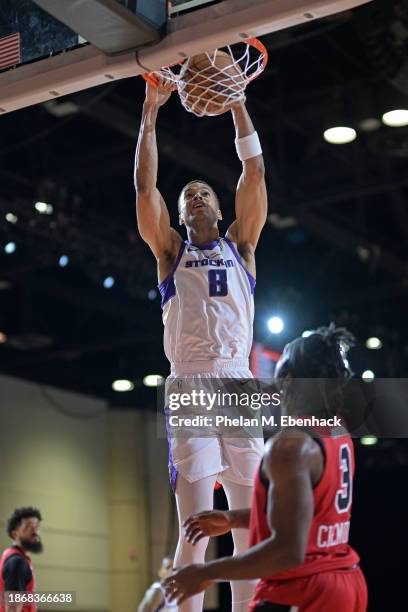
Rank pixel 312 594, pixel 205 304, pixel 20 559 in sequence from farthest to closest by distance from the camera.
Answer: pixel 20 559 → pixel 205 304 → pixel 312 594

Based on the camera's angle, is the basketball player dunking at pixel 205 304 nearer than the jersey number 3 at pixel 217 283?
Yes

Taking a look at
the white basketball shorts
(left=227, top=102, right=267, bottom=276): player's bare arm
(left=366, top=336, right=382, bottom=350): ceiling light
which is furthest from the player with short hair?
(left=366, top=336, right=382, bottom=350): ceiling light

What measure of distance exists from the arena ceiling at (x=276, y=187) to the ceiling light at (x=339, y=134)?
105mm

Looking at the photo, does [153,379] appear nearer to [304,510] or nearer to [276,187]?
[276,187]

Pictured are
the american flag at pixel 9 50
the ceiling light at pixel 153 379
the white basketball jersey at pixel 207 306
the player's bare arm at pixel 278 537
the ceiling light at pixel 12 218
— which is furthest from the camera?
the ceiling light at pixel 153 379

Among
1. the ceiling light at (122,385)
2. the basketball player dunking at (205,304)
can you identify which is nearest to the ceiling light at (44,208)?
the basketball player dunking at (205,304)

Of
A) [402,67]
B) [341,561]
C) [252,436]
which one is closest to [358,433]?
[402,67]

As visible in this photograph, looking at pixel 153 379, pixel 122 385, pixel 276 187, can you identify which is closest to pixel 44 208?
pixel 276 187

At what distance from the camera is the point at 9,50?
516cm

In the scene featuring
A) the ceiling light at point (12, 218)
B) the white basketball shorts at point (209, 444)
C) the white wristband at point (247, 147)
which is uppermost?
the ceiling light at point (12, 218)

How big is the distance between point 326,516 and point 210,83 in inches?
94.3

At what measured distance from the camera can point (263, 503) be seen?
3.49 metres

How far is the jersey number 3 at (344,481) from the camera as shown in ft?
11.5

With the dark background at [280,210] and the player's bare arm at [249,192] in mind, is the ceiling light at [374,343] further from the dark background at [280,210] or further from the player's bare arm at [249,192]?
the player's bare arm at [249,192]
